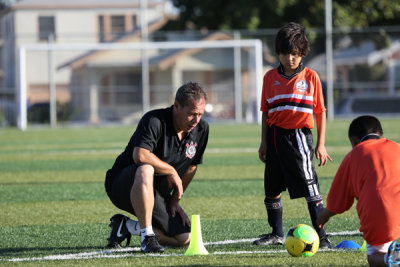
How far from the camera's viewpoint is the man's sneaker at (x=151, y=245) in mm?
5730

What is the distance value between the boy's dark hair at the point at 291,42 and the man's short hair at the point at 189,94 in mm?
785

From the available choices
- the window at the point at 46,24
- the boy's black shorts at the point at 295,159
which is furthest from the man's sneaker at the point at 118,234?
the window at the point at 46,24

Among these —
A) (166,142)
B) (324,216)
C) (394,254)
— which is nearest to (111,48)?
(166,142)

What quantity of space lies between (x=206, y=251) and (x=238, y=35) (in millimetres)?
23558

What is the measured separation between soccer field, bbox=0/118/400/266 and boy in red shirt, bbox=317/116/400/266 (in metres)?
0.50

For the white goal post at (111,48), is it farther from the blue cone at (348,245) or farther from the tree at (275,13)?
the blue cone at (348,245)

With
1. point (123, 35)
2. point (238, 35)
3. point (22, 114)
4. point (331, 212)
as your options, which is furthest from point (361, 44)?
point (331, 212)

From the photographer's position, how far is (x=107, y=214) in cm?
805

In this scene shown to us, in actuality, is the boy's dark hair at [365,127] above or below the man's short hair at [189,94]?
below

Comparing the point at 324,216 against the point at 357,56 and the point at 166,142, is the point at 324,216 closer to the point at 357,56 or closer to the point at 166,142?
the point at 166,142

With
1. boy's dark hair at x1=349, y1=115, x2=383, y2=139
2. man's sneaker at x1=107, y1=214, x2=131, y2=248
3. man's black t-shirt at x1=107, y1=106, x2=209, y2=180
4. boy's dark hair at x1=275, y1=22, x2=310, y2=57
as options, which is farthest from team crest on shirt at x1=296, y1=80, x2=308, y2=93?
man's sneaker at x1=107, y1=214, x2=131, y2=248

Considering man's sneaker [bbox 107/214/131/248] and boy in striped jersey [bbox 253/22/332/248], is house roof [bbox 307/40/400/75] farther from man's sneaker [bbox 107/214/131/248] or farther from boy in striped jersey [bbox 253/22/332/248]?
man's sneaker [bbox 107/214/131/248]

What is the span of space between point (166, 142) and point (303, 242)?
1.39m

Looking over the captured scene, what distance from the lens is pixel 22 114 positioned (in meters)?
Result: 25.0
